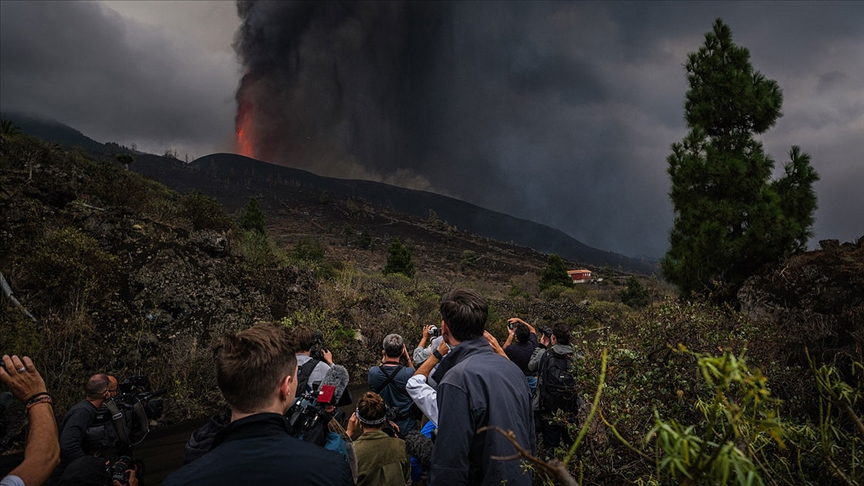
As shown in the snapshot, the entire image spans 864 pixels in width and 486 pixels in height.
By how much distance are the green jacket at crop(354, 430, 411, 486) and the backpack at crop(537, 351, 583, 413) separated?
1.85 m

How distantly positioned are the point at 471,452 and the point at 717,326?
346cm

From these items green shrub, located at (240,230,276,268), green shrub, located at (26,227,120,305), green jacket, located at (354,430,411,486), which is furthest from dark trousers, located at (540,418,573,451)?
green shrub, located at (240,230,276,268)

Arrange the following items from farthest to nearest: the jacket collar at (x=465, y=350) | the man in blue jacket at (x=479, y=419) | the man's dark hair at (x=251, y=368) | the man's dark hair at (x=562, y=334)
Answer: the man's dark hair at (x=562, y=334) < the jacket collar at (x=465, y=350) < the man in blue jacket at (x=479, y=419) < the man's dark hair at (x=251, y=368)

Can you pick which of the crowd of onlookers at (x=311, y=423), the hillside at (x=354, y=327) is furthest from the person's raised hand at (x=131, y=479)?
the hillside at (x=354, y=327)

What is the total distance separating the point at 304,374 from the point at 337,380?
43 centimetres

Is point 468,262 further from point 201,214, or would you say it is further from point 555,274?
point 201,214

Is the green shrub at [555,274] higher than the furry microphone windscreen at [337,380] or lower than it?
higher

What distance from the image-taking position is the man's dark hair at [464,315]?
2.43m

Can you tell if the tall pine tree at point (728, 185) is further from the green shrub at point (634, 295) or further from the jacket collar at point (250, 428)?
the green shrub at point (634, 295)

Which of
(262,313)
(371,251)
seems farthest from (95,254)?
(371,251)

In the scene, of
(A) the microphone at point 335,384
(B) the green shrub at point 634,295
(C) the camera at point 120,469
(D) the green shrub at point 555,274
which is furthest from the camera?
(D) the green shrub at point 555,274

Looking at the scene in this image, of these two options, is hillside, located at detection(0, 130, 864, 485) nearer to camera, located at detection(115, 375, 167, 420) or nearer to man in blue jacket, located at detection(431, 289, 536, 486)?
man in blue jacket, located at detection(431, 289, 536, 486)

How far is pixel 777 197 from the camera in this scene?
7.48 meters

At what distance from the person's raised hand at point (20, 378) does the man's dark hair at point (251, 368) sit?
95cm
